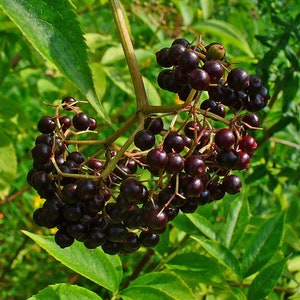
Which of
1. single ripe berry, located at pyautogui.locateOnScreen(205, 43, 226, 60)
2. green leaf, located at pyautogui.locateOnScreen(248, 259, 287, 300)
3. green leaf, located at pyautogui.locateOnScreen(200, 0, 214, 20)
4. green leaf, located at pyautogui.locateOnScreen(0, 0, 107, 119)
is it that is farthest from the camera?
green leaf, located at pyautogui.locateOnScreen(200, 0, 214, 20)

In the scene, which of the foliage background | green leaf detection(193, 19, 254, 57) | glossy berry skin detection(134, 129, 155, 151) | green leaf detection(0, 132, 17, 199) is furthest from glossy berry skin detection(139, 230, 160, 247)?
green leaf detection(193, 19, 254, 57)

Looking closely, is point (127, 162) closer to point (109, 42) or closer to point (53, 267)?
point (109, 42)

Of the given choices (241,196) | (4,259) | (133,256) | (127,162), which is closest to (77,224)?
(127,162)

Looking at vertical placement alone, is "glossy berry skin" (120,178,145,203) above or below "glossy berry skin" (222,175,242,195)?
above

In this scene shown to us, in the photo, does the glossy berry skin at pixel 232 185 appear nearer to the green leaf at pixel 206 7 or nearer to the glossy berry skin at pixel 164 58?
the glossy berry skin at pixel 164 58

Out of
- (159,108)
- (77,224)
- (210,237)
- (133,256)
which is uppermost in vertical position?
(159,108)

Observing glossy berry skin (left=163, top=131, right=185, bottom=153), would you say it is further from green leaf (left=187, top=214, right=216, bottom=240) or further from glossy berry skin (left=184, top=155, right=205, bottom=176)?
green leaf (left=187, top=214, right=216, bottom=240)

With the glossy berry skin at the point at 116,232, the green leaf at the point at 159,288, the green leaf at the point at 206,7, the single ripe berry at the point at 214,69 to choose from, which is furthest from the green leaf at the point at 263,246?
the green leaf at the point at 206,7
